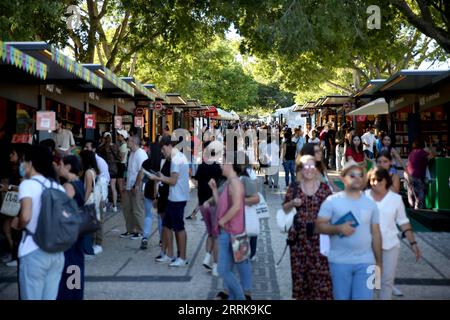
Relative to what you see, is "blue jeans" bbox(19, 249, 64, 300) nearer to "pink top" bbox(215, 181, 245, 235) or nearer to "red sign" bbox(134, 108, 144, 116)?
"pink top" bbox(215, 181, 245, 235)

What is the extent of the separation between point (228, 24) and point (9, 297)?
621 inches

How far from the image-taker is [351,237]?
457 centimetres

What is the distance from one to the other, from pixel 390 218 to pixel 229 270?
160 cm

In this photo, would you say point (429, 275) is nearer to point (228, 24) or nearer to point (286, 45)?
point (286, 45)

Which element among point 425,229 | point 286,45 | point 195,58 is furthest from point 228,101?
point 425,229

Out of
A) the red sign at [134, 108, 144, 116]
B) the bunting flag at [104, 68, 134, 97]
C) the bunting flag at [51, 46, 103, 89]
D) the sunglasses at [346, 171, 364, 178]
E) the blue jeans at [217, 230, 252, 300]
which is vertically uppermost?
the red sign at [134, 108, 144, 116]

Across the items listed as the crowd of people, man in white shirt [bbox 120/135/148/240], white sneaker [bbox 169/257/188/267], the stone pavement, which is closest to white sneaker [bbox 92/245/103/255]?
the stone pavement

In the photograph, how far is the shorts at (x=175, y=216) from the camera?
309 inches

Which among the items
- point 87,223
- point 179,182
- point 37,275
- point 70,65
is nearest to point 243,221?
point 87,223

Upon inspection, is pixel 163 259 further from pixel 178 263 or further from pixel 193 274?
pixel 193 274

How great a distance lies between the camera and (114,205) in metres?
13.8

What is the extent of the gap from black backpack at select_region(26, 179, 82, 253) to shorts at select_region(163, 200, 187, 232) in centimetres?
326

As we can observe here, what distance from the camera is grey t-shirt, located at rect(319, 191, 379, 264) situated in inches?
180

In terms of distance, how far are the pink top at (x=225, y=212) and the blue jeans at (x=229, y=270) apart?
0.09 meters
